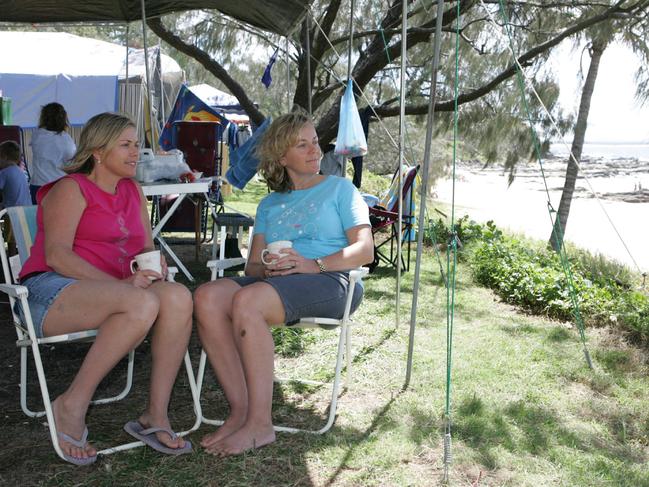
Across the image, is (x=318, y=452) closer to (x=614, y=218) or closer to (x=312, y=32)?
(x=312, y=32)

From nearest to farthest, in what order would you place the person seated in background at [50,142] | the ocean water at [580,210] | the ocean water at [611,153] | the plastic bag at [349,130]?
the plastic bag at [349,130] → the person seated in background at [50,142] → the ocean water at [580,210] → the ocean water at [611,153]

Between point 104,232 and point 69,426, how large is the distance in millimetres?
635

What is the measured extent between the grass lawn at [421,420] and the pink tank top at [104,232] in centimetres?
57

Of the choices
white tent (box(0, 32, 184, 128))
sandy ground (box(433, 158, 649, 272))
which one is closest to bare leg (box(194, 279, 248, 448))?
sandy ground (box(433, 158, 649, 272))

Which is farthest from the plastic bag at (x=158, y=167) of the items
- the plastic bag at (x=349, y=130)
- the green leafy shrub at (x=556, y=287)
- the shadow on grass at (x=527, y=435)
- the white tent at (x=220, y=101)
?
the white tent at (x=220, y=101)

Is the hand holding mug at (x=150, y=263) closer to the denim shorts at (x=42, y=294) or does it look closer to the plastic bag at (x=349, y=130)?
the denim shorts at (x=42, y=294)

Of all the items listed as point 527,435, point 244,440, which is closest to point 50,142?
point 244,440

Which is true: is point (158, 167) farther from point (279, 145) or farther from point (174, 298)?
point (174, 298)

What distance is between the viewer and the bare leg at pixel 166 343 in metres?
2.14

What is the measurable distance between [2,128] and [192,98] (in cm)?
402

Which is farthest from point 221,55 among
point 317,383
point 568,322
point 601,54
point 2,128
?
point 317,383

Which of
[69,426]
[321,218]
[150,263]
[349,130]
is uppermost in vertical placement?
[349,130]

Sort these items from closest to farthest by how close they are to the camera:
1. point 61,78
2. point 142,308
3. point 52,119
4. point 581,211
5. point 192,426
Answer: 1. point 142,308
2. point 192,426
3. point 52,119
4. point 61,78
5. point 581,211

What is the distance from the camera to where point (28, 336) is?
7.48ft
